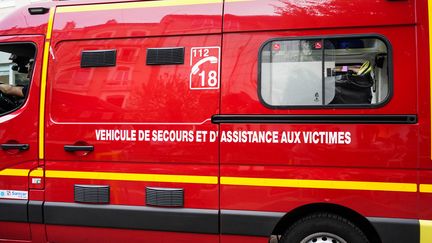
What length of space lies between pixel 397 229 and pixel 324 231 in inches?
22.2

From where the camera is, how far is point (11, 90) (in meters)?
4.43

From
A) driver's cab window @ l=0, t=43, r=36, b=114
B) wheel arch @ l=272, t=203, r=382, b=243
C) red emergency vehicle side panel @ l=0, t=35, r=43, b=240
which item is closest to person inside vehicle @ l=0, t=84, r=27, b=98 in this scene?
driver's cab window @ l=0, t=43, r=36, b=114

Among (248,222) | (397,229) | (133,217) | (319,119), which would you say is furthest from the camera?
(133,217)

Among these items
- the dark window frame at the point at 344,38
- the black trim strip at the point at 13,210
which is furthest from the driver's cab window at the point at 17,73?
the dark window frame at the point at 344,38

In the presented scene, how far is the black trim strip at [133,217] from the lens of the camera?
3596mm

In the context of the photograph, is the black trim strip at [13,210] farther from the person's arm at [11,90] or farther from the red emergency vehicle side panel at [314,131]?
the red emergency vehicle side panel at [314,131]

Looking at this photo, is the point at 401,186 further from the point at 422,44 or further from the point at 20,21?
the point at 20,21

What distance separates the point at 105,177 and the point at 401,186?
2.58 meters

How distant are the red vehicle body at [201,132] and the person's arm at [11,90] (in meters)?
0.36

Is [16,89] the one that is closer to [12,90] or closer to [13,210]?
[12,90]

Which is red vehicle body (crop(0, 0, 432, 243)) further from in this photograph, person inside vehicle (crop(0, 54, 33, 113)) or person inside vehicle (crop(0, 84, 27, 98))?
person inside vehicle (crop(0, 84, 27, 98))

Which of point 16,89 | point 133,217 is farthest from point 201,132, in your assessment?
point 16,89

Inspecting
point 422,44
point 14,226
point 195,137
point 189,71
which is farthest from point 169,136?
point 422,44

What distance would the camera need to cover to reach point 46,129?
395 cm
